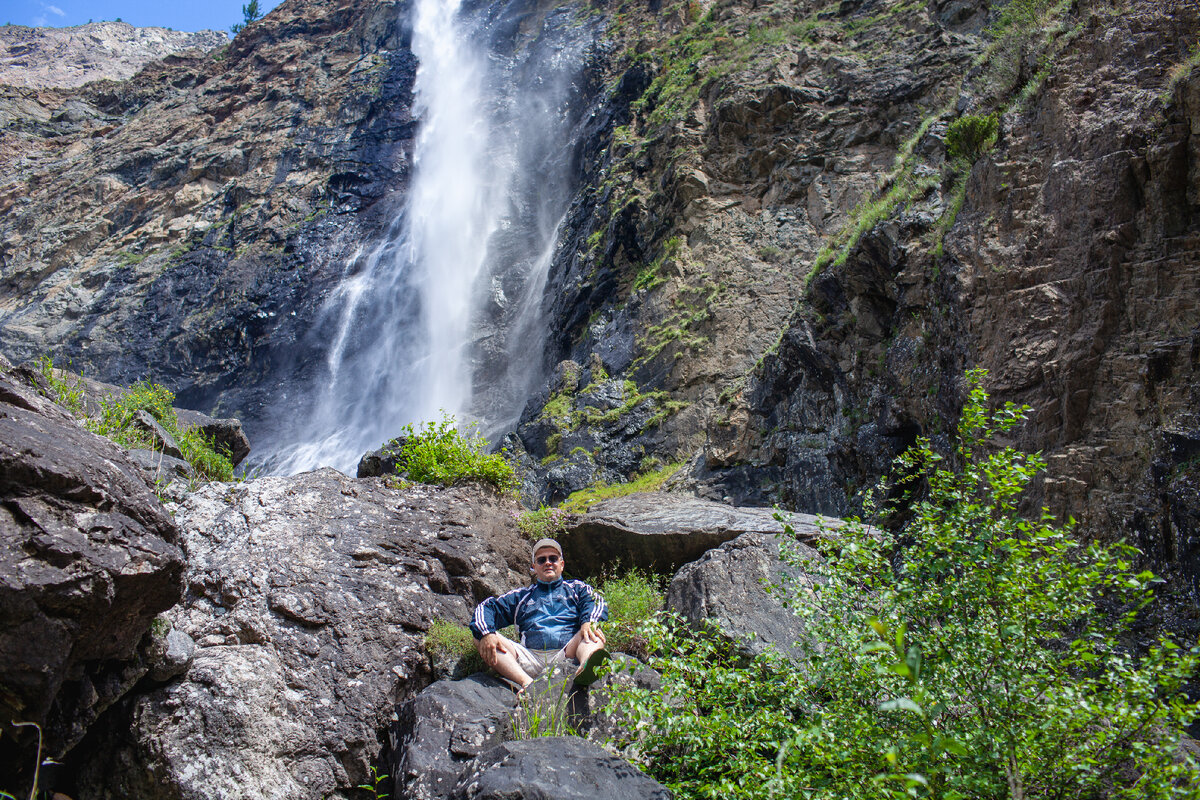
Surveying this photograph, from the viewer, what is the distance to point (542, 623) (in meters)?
5.57

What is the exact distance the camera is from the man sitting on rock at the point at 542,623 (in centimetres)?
505

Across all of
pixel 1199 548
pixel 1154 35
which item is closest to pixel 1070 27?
pixel 1154 35

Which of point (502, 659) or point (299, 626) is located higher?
point (299, 626)

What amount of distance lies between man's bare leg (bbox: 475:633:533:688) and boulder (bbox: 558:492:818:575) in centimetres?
227

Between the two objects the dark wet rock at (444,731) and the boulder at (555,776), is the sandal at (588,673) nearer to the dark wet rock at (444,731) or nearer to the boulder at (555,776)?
the dark wet rock at (444,731)

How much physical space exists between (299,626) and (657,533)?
3.38 metres

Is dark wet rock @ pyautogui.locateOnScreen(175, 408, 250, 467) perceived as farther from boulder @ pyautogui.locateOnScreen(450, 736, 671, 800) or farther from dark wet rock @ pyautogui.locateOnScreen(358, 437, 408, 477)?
boulder @ pyautogui.locateOnScreen(450, 736, 671, 800)

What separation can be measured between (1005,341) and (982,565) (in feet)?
14.3

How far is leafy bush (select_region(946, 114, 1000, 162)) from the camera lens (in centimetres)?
811

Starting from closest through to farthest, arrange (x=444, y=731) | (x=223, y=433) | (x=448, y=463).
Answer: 1. (x=444, y=731)
2. (x=448, y=463)
3. (x=223, y=433)

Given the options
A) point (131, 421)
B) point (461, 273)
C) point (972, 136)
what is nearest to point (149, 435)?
point (131, 421)

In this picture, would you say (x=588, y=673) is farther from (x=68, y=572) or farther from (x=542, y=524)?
(x=542, y=524)

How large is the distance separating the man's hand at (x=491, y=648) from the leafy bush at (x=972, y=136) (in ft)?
24.2

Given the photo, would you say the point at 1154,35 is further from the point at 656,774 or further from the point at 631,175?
the point at 631,175
